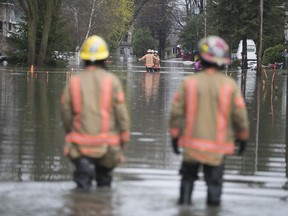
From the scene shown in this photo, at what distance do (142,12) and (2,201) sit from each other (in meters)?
109

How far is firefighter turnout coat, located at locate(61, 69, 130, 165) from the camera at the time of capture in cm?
761

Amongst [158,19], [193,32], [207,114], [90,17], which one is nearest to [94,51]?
[207,114]

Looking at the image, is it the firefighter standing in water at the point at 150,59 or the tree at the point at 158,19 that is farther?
the tree at the point at 158,19

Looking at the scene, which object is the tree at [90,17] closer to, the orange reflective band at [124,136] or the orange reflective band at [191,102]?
the orange reflective band at [124,136]

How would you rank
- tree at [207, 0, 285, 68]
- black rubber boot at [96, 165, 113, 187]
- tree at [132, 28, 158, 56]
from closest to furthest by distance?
black rubber boot at [96, 165, 113, 187] → tree at [207, 0, 285, 68] → tree at [132, 28, 158, 56]

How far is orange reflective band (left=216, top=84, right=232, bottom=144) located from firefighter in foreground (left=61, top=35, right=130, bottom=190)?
0.91m

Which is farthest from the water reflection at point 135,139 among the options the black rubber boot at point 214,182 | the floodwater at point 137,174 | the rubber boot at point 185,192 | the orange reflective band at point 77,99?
the black rubber boot at point 214,182

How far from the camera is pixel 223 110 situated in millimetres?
7395

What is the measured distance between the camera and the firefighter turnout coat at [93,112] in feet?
25.0

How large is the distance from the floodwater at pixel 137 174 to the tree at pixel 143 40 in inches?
4421

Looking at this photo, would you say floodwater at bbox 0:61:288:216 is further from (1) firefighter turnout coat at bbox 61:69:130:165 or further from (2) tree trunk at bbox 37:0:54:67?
(2) tree trunk at bbox 37:0:54:67

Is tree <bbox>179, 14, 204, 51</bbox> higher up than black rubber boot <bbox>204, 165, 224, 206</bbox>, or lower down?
higher up

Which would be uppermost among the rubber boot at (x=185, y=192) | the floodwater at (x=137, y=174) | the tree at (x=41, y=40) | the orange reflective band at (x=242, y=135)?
the tree at (x=41, y=40)

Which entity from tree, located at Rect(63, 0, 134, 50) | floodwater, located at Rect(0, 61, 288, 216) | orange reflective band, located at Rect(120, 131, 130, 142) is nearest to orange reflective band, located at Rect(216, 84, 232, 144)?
floodwater, located at Rect(0, 61, 288, 216)
